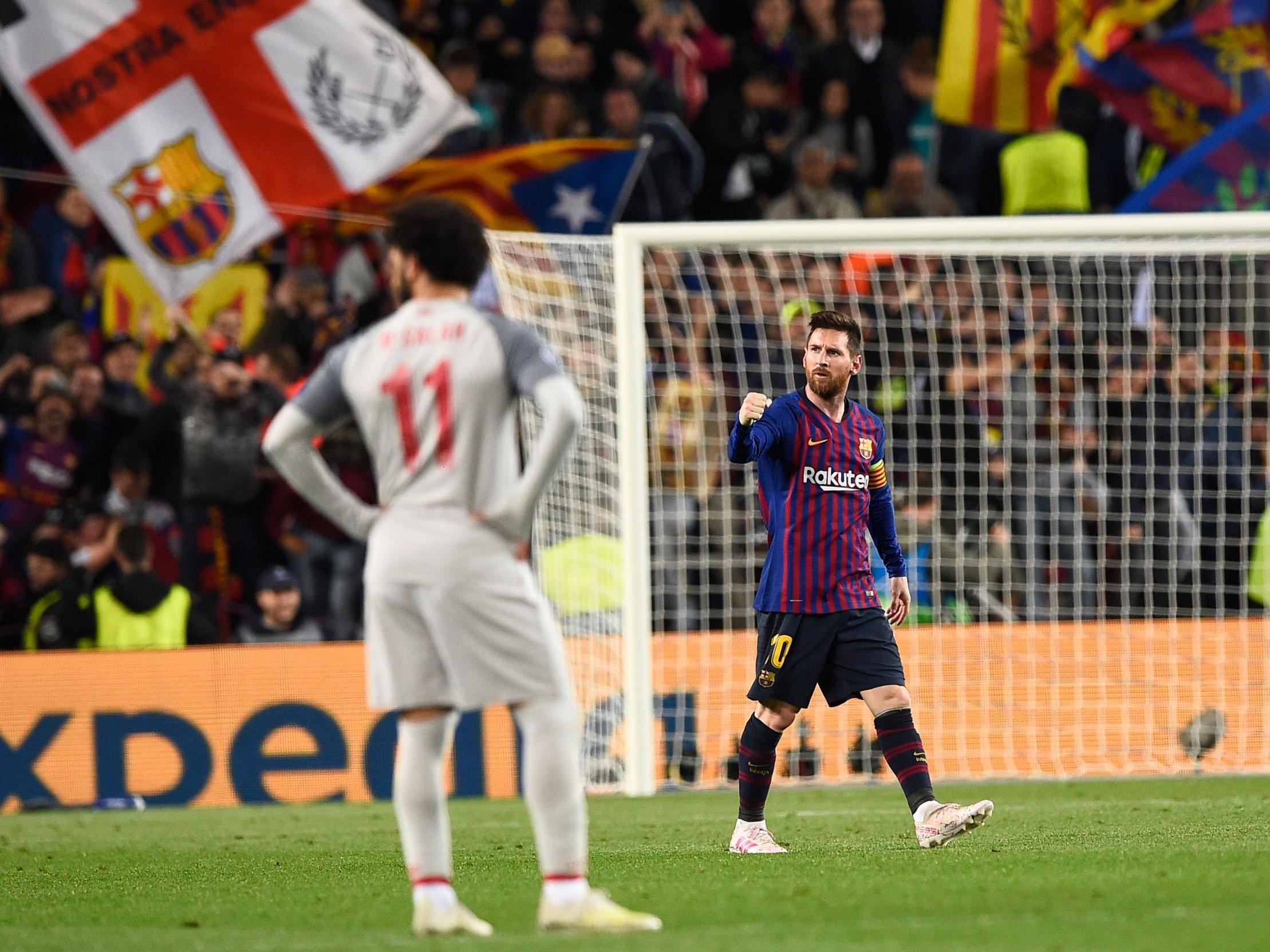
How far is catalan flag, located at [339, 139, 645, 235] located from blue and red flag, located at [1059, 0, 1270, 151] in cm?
346

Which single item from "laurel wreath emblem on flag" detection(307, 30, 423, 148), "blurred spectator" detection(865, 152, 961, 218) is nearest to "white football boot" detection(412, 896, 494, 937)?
"laurel wreath emblem on flag" detection(307, 30, 423, 148)

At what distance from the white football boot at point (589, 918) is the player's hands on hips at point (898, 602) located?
2958mm

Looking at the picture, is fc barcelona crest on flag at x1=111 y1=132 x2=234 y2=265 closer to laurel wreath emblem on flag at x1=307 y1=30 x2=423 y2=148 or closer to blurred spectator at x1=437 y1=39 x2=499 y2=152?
laurel wreath emblem on flag at x1=307 y1=30 x2=423 y2=148

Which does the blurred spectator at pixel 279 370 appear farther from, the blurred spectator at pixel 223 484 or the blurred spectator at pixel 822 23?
the blurred spectator at pixel 822 23

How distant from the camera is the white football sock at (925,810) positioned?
24.1 feet

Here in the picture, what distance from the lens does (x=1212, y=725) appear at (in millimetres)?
12523

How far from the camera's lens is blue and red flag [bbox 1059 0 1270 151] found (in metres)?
14.2

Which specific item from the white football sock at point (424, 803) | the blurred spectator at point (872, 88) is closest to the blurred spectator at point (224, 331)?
the blurred spectator at point (872, 88)

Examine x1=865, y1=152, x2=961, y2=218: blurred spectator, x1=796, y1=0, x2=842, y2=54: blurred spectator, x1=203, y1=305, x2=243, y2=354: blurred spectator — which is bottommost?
x1=203, y1=305, x2=243, y2=354: blurred spectator

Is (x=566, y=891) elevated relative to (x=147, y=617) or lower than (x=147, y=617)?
elevated

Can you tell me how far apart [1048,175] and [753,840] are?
8.89 m

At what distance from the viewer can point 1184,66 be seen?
14.5 meters

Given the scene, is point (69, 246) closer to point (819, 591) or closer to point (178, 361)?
point (178, 361)

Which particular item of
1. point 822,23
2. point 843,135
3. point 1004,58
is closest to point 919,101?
point 843,135
